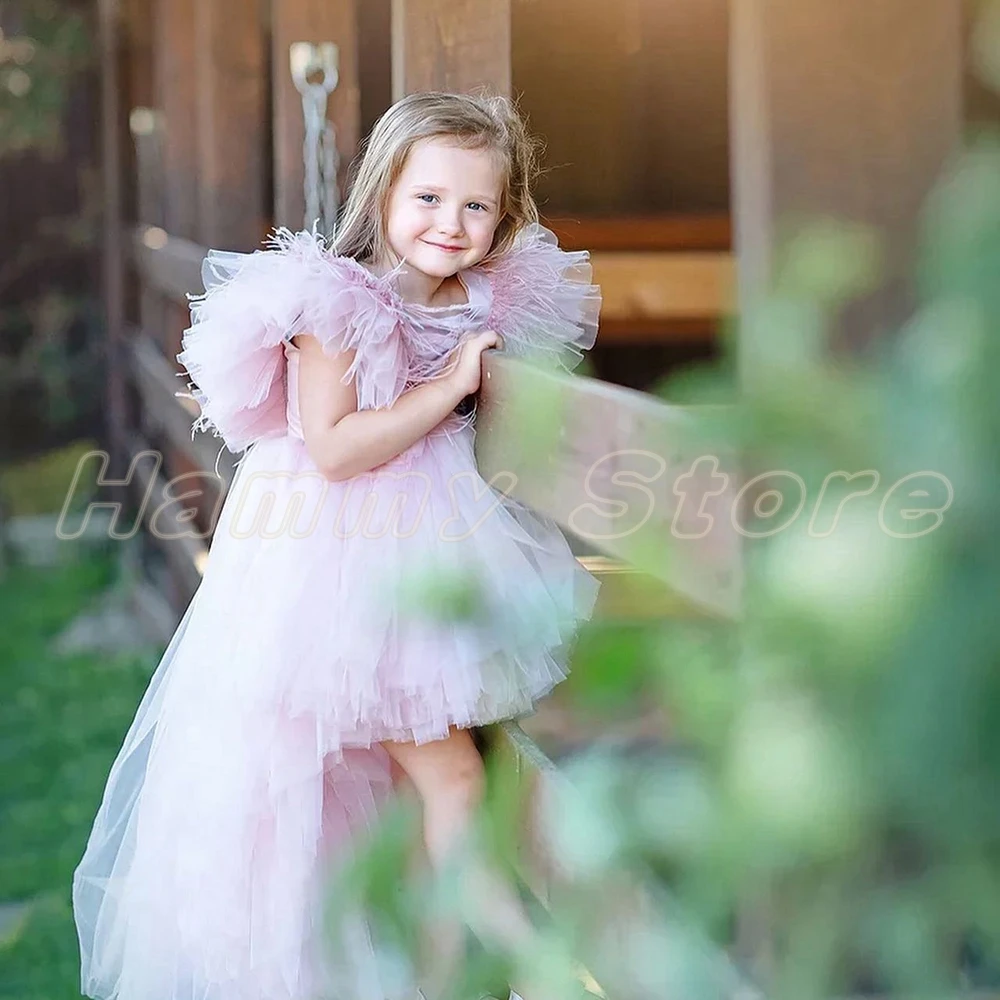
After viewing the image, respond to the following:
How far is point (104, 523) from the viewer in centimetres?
768

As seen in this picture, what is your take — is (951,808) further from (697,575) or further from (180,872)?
(180,872)

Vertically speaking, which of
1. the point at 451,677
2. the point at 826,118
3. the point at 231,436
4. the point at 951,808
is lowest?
the point at 451,677

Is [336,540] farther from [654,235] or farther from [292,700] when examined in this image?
[654,235]

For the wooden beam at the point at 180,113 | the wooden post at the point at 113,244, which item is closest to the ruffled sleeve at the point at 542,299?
the wooden beam at the point at 180,113

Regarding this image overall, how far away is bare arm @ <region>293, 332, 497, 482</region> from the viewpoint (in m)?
2.02

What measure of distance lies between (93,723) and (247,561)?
2948 millimetres

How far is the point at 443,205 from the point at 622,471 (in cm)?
95

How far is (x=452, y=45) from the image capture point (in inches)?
107

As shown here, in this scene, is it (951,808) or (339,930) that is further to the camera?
(339,930)

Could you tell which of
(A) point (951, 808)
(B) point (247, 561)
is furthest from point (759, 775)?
(B) point (247, 561)

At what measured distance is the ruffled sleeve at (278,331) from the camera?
1.99m

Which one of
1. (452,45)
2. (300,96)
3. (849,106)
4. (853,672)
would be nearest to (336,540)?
(452,45)

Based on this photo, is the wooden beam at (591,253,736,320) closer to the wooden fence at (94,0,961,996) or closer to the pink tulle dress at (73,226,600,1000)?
the wooden fence at (94,0,961,996)

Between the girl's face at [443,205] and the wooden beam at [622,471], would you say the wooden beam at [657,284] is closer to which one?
the girl's face at [443,205]
